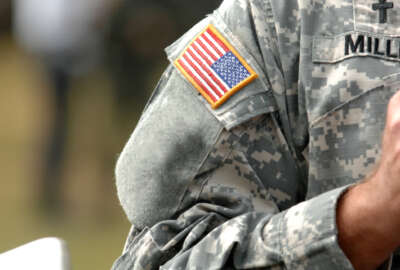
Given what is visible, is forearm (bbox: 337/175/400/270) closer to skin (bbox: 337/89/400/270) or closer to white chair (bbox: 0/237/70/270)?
skin (bbox: 337/89/400/270)

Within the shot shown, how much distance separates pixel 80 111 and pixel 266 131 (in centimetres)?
420

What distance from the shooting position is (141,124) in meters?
1.26

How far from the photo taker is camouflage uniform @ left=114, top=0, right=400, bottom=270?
3.95 feet

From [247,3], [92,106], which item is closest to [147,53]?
[92,106]

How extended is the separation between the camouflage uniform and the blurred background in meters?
2.96

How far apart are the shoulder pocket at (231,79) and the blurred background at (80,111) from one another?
9.74 feet

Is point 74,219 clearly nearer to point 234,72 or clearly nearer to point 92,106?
point 92,106

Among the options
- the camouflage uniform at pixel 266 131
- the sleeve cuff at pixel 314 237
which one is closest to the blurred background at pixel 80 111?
the camouflage uniform at pixel 266 131

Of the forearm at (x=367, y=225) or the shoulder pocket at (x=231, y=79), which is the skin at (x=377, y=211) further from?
the shoulder pocket at (x=231, y=79)

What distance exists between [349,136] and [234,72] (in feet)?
0.53

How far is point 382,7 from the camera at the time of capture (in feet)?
4.04

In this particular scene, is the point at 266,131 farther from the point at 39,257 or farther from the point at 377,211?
the point at 39,257

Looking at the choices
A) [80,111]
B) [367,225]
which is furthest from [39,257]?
[80,111]

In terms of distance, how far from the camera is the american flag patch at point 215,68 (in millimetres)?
1229
